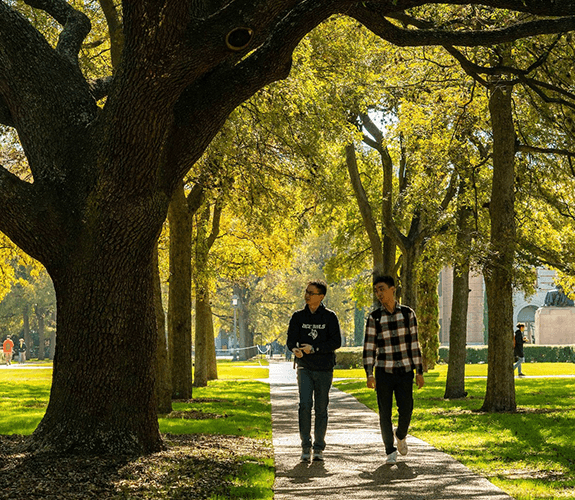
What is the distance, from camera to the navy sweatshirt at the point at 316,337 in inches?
356

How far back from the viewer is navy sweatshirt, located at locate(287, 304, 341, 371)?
29.6 ft

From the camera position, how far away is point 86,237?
8.60m

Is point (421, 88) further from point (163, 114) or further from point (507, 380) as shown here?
point (163, 114)

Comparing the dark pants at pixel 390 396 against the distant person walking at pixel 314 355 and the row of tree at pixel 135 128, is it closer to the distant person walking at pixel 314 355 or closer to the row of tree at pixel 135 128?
the distant person walking at pixel 314 355

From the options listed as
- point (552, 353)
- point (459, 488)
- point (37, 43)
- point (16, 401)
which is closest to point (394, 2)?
point (37, 43)

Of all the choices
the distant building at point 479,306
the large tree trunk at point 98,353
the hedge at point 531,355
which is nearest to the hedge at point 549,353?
the hedge at point 531,355

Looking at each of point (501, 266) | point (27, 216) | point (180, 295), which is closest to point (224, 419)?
point (180, 295)

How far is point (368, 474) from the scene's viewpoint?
27.2 feet

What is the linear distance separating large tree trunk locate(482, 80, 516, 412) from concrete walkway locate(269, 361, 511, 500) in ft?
12.6

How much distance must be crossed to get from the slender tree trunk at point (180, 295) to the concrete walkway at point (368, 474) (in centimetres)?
663

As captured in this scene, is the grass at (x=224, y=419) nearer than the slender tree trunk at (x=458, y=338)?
Yes

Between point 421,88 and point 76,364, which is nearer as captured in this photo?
point 76,364

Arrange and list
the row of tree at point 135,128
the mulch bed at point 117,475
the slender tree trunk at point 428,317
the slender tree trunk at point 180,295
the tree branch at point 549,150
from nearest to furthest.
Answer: the mulch bed at point 117,475, the row of tree at point 135,128, the tree branch at point 549,150, the slender tree trunk at point 180,295, the slender tree trunk at point 428,317

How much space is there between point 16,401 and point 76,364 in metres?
10.7
